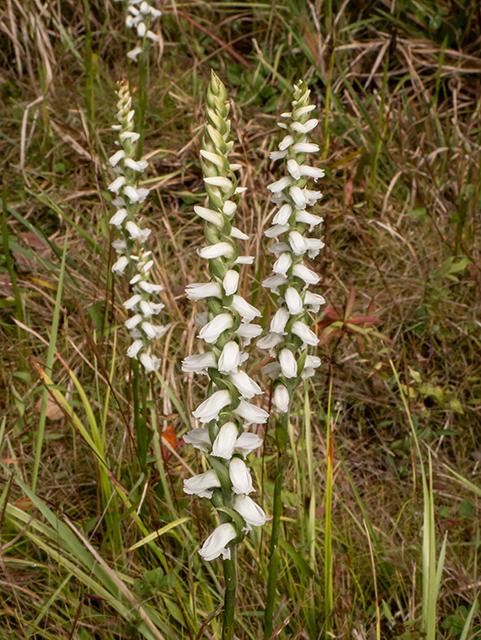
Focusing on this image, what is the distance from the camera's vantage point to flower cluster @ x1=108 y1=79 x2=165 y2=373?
8.11 ft

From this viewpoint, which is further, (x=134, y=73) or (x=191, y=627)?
(x=134, y=73)

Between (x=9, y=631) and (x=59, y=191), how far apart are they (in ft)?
10.4

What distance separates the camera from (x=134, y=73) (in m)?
5.29

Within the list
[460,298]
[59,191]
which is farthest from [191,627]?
[59,191]

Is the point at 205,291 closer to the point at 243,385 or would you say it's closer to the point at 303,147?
the point at 243,385

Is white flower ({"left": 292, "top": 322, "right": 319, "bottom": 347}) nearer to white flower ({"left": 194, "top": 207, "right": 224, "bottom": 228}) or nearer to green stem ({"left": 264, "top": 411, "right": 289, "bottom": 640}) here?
green stem ({"left": 264, "top": 411, "right": 289, "bottom": 640})

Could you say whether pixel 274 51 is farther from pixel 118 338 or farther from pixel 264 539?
pixel 264 539

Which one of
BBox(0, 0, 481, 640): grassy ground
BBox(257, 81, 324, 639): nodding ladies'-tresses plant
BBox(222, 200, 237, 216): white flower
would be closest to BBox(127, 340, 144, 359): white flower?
BBox(0, 0, 481, 640): grassy ground

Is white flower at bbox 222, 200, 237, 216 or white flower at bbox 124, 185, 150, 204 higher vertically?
white flower at bbox 222, 200, 237, 216

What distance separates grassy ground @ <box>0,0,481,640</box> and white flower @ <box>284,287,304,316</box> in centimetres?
80

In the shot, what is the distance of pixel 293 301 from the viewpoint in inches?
64.4

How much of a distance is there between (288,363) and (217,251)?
52cm

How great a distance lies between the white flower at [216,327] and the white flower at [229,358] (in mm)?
35

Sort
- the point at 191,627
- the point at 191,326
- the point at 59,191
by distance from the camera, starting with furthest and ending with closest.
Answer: the point at 59,191, the point at 191,326, the point at 191,627
